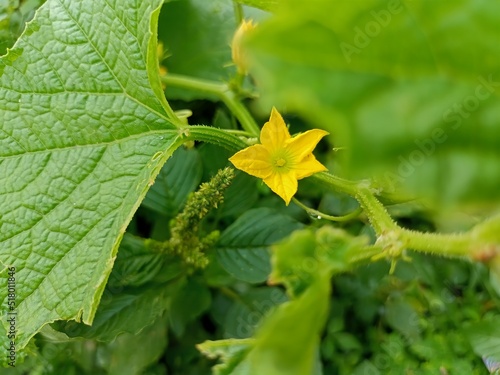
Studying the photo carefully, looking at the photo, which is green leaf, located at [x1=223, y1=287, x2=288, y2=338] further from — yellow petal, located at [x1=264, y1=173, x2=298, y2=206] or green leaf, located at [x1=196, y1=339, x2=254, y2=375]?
green leaf, located at [x1=196, y1=339, x2=254, y2=375]

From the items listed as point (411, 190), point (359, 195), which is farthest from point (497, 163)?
point (359, 195)

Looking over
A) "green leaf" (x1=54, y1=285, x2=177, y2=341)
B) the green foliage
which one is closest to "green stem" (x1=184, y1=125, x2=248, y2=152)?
the green foliage

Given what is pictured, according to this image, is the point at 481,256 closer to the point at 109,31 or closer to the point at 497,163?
the point at 497,163

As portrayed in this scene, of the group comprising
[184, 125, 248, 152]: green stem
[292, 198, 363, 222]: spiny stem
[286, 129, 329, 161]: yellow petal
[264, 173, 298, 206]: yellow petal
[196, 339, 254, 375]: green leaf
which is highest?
[184, 125, 248, 152]: green stem

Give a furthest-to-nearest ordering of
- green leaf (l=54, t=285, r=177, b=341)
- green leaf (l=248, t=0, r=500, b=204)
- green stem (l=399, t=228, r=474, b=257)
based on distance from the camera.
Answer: green leaf (l=54, t=285, r=177, b=341)
green stem (l=399, t=228, r=474, b=257)
green leaf (l=248, t=0, r=500, b=204)

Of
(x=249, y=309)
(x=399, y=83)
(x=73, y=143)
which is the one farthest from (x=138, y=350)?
(x=399, y=83)

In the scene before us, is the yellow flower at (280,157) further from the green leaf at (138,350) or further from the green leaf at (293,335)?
the green leaf at (138,350)
